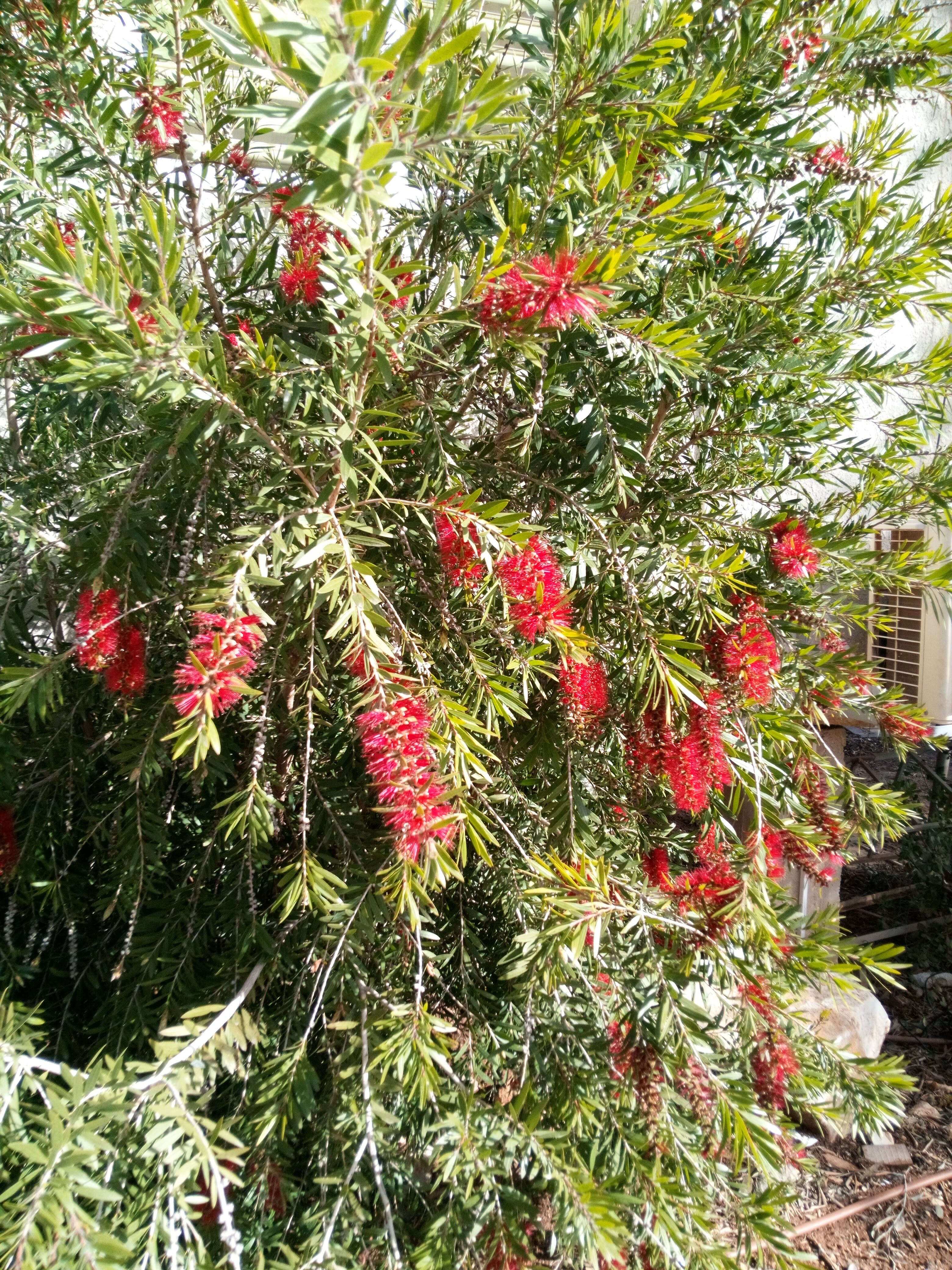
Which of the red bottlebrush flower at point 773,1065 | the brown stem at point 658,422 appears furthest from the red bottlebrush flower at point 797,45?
the red bottlebrush flower at point 773,1065

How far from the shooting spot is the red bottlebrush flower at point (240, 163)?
114 cm

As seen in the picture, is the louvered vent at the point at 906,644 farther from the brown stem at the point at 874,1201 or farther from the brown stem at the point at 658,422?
the brown stem at the point at 658,422

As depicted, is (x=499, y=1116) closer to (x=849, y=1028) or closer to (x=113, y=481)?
(x=113, y=481)

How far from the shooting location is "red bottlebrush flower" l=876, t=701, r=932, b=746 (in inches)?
45.3

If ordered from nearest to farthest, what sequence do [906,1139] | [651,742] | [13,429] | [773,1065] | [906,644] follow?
[773,1065] → [651,742] → [13,429] → [906,1139] → [906,644]

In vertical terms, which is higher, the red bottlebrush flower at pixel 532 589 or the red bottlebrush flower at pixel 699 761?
the red bottlebrush flower at pixel 532 589

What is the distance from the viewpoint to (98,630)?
2.65 feet

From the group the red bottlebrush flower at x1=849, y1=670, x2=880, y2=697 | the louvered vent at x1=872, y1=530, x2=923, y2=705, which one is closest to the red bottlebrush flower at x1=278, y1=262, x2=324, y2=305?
the red bottlebrush flower at x1=849, y1=670, x2=880, y2=697

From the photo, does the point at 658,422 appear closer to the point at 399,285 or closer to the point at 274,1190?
the point at 399,285

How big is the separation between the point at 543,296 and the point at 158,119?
0.61 m

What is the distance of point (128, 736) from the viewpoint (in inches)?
39.3

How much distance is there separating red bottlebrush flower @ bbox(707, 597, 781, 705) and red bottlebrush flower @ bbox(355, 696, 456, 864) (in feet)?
1.44

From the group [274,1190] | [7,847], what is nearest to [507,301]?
[7,847]

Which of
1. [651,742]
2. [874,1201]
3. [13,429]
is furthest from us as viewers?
[874,1201]
